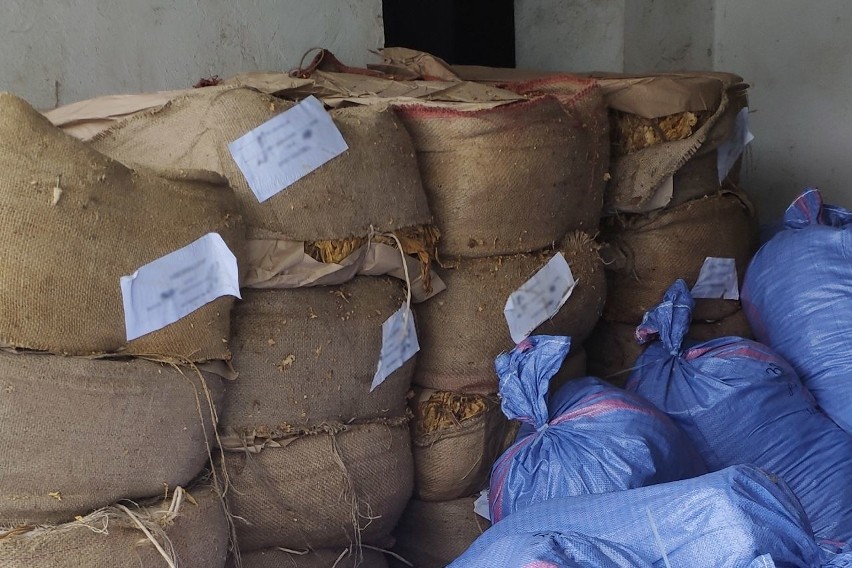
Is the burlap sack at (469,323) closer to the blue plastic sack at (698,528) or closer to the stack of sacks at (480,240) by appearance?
the stack of sacks at (480,240)

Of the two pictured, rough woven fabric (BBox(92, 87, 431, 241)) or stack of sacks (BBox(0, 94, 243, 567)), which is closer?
stack of sacks (BBox(0, 94, 243, 567))

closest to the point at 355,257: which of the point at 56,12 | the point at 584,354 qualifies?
the point at 584,354

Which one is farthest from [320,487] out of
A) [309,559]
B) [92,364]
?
[92,364]

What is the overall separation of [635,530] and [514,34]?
1.89 meters

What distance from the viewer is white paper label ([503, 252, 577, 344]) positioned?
→ 1.13m

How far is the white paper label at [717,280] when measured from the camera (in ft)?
4.65

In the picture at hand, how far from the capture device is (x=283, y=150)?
0.90 m

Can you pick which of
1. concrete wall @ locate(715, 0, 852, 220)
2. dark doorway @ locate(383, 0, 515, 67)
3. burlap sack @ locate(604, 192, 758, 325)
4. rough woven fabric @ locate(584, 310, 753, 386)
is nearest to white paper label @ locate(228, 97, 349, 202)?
burlap sack @ locate(604, 192, 758, 325)

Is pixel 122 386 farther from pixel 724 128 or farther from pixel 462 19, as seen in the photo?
pixel 462 19

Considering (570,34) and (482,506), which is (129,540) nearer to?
(482,506)

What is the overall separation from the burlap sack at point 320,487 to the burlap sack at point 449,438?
0.24 ft

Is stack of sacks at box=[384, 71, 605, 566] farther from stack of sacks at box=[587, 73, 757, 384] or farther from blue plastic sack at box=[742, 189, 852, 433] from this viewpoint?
blue plastic sack at box=[742, 189, 852, 433]

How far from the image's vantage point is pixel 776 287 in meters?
1.41

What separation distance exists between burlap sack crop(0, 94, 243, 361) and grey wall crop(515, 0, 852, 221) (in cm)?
166
